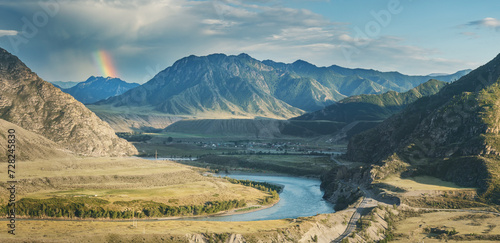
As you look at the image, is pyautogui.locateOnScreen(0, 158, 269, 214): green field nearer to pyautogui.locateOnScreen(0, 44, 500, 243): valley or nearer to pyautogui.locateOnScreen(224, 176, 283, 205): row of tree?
pyautogui.locateOnScreen(0, 44, 500, 243): valley

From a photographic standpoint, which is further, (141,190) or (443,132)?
(443,132)

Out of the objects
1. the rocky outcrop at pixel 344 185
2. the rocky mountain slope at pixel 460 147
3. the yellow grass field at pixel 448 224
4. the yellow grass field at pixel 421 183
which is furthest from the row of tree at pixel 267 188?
the yellow grass field at pixel 448 224

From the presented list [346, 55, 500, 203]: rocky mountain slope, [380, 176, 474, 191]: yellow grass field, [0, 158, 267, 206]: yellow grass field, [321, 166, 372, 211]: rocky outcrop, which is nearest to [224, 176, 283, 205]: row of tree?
[0, 158, 267, 206]: yellow grass field

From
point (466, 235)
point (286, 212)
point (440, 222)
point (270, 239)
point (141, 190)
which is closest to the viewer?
point (270, 239)

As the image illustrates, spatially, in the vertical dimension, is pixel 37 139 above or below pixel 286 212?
above

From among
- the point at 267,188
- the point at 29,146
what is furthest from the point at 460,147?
the point at 29,146

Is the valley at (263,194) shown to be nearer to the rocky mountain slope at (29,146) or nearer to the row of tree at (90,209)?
the row of tree at (90,209)

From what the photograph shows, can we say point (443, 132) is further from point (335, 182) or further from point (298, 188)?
point (298, 188)

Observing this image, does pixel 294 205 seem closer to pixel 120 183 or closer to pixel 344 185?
pixel 344 185

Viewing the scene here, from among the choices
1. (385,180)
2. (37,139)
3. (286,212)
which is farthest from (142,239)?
(37,139)
